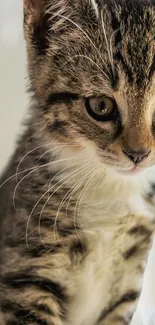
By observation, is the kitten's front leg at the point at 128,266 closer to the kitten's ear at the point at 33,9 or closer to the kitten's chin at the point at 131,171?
the kitten's chin at the point at 131,171

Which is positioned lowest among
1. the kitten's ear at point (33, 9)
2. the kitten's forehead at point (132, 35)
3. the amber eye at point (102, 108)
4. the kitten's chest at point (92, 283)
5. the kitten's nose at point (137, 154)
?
the kitten's chest at point (92, 283)

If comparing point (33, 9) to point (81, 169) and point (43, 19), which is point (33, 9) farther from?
point (81, 169)

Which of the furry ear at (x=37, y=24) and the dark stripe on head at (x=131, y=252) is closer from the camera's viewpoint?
the furry ear at (x=37, y=24)

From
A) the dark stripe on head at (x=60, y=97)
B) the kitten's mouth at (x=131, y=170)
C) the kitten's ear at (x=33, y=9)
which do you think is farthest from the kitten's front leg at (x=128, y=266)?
the kitten's ear at (x=33, y=9)

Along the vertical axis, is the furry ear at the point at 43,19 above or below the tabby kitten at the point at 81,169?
above

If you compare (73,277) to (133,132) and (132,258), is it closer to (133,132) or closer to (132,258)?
(132,258)

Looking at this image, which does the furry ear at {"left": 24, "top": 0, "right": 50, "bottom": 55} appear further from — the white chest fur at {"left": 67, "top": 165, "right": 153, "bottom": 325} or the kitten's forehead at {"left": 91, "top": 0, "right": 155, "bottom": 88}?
the white chest fur at {"left": 67, "top": 165, "right": 153, "bottom": 325}

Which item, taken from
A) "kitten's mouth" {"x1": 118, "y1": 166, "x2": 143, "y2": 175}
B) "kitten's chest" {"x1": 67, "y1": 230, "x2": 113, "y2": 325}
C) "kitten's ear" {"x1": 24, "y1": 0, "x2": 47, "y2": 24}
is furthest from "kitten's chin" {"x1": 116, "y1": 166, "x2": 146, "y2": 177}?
"kitten's ear" {"x1": 24, "y1": 0, "x2": 47, "y2": 24}
